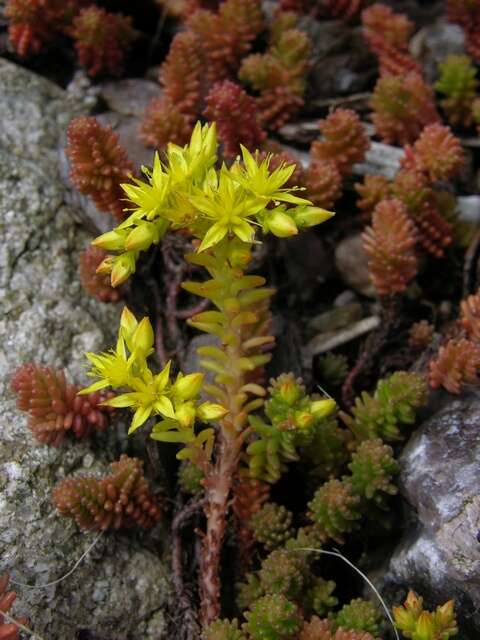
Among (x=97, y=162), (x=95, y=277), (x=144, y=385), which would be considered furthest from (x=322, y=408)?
(x=97, y=162)

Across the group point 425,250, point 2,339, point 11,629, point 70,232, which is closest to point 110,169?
point 70,232

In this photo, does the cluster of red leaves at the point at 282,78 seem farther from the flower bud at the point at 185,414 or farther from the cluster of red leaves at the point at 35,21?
the flower bud at the point at 185,414

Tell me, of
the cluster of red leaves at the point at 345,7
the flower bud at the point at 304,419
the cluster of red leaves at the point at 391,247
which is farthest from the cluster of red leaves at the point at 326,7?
the flower bud at the point at 304,419

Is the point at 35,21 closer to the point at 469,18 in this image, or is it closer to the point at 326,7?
the point at 326,7

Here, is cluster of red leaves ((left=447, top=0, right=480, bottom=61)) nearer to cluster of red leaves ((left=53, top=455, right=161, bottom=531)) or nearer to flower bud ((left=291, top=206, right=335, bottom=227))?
flower bud ((left=291, top=206, right=335, bottom=227))

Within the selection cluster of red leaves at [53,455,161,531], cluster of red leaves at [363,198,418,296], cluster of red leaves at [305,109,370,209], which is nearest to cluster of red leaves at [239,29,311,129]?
cluster of red leaves at [305,109,370,209]

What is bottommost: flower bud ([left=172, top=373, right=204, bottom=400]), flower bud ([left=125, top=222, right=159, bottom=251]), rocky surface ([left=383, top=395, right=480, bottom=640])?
rocky surface ([left=383, top=395, right=480, bottom=640])

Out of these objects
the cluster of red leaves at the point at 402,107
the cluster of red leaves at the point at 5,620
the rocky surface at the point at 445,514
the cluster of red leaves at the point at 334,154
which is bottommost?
the cluster of red leaves at the point at 5,620
